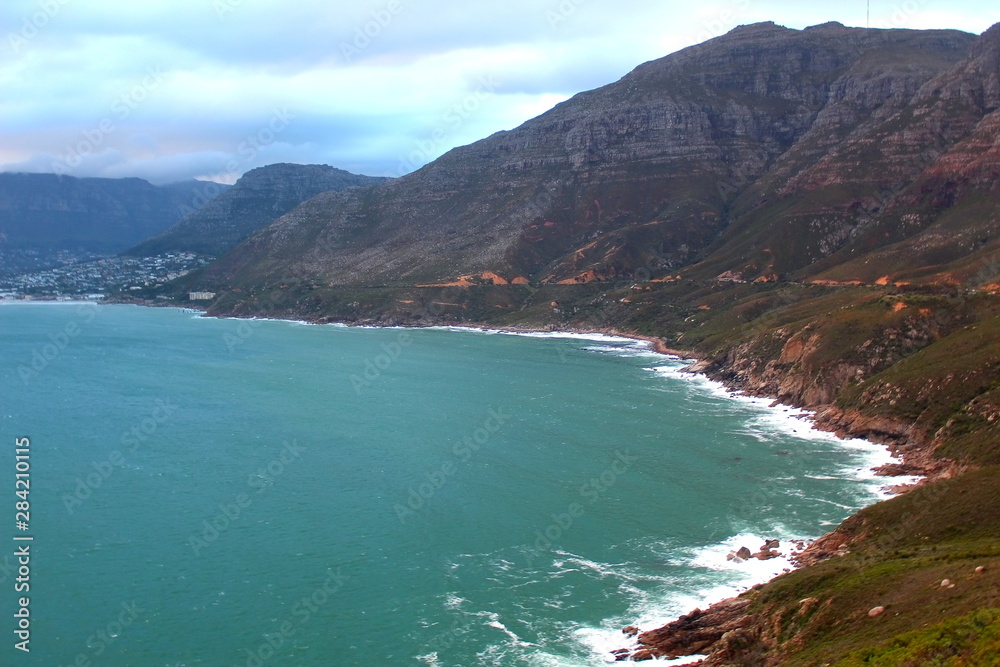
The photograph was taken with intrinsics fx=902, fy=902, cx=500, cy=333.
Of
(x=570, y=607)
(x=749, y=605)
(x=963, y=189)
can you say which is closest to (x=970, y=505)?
(x=749, y=605)

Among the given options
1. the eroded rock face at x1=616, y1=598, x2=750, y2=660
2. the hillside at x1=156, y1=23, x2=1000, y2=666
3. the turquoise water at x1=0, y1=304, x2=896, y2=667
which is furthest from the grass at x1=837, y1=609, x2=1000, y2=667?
the turquoise water at x1=0, y1=304, x2=896, y2=667

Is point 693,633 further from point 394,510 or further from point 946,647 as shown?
point 394,510

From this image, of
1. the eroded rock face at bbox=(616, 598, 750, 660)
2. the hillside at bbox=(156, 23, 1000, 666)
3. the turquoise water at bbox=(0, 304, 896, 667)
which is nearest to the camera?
the hillside at bbox=(156, 23, 1000, 666)

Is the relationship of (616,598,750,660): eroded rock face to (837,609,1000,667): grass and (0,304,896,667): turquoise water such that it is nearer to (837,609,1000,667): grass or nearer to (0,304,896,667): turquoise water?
(0,304,896,667): turquoise water

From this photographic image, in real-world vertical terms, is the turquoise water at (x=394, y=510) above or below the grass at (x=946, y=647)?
below

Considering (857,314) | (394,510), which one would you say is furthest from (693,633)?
(857,314)

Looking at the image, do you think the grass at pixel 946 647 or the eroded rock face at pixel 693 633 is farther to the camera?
the eroded rock face at pixel 693 633

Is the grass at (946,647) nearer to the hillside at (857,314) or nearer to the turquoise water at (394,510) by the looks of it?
the hillside at (857,314)

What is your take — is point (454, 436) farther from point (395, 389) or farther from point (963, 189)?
point (963, 189)

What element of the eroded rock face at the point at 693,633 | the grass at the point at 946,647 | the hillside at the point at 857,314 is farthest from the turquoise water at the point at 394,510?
the grass at the point at 946,647
